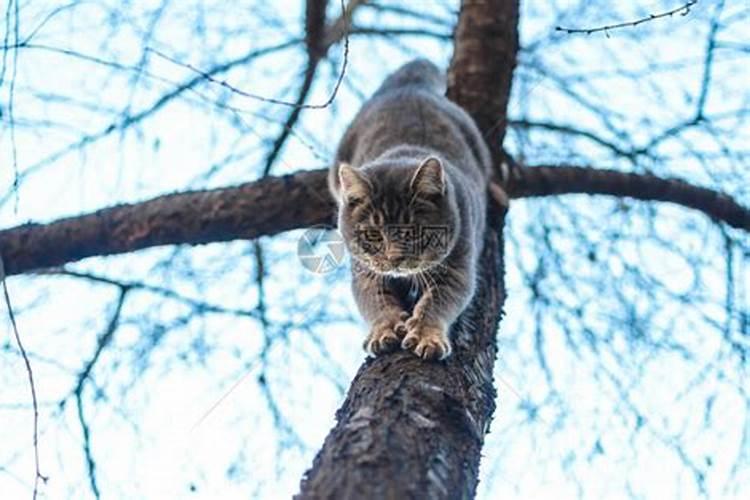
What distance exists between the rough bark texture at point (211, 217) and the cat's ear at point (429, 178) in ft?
1.86

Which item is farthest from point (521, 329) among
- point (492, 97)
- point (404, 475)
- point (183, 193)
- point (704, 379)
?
point (404, 475)

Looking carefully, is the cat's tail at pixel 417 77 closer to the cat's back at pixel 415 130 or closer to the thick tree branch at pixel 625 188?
the cat's back at pixel 415 130

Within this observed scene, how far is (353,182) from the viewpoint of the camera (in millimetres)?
2658

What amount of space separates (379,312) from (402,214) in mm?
285

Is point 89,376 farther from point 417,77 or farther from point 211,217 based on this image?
point 417,77

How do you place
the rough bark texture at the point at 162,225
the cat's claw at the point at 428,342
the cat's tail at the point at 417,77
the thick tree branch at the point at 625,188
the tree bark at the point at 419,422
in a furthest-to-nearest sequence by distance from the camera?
1. the cat's tail at the point at 417,77
2. the thick tree branch at the point at 625,188
3. the rough bark texture at the point at 162,225
4. the cat's claw at the point at 428,342
5. the tree bark at the point at 419,422

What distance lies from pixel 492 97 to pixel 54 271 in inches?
63.5

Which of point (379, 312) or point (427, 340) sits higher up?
point (379, 312)

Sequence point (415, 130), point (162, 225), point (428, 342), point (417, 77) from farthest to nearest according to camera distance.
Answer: point (417, 77) → point (415, 130) → point (162, 225) → point (428, 342)

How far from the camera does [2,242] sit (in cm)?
283

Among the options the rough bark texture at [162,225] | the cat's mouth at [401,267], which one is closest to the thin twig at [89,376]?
the rough bark texture at [162,225]

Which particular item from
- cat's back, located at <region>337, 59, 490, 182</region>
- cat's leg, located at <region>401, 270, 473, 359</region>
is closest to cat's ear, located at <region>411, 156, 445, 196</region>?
cat's leg, located at <region>401, 270, 473, 359</region>

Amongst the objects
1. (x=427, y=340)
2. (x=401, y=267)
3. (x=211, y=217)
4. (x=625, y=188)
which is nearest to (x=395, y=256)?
(x=401, y=267)

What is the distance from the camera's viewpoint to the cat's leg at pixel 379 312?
2328 millimetres
